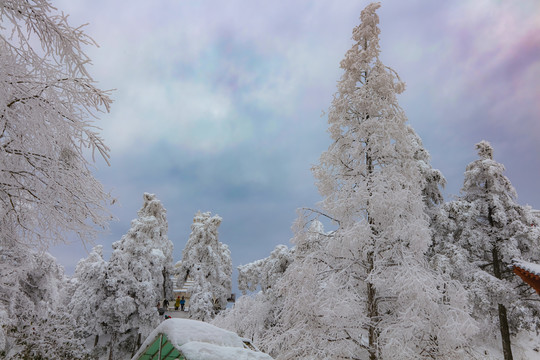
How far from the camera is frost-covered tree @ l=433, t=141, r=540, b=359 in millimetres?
14477

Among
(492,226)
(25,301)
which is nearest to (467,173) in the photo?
(492,226)

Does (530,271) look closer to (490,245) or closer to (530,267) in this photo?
(530,267)

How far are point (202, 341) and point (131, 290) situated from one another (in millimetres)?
20399

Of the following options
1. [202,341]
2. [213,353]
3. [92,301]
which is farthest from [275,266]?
[213,353]

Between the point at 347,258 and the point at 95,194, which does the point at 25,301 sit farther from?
the point at 347,258

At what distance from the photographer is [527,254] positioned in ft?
50.5

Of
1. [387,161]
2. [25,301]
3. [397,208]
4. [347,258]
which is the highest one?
[387,161]

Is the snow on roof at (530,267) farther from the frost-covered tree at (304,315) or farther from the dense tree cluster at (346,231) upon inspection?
the frost-covered tree at (304,315)

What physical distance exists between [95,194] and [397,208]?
6620 millimetres

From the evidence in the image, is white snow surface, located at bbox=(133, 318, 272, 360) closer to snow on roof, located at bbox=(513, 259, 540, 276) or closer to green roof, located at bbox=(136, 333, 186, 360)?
green roof, located at bbox=(136, 333, 186, 360)

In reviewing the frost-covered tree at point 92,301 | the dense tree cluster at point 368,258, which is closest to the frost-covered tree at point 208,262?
the frost-covered tree at point 92,301

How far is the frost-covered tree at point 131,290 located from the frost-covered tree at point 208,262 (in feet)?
18.0

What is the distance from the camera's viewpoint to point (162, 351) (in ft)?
22.2

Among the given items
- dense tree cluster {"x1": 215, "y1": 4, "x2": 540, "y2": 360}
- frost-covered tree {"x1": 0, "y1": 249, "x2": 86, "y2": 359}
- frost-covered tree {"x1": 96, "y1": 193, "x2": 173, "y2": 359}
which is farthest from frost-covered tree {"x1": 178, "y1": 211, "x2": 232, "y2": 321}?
dense tree cluster {"x1": 215, "y1": 4, "x2": 540, "y2": 360}
